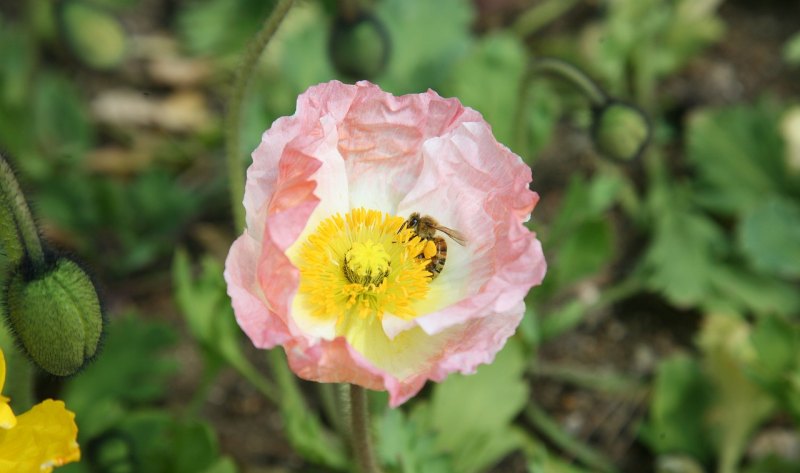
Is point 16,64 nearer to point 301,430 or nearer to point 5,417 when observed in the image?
point 301,430

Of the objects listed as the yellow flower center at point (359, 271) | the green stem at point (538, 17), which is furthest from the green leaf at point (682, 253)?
the yellow flower center at point (359, 271)

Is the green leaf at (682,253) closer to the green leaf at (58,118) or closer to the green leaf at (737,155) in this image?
the green leaf at (737,155)

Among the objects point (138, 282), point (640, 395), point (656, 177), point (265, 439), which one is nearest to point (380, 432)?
point (265, 439)

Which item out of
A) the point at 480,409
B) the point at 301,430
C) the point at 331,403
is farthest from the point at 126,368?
the point at 480,409

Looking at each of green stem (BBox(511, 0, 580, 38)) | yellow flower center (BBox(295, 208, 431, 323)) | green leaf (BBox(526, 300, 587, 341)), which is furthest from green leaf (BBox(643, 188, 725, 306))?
yellow flower center (BBox(295, 208, 431, 323))

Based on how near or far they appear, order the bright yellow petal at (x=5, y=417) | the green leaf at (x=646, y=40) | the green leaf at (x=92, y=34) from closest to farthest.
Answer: the bright yellow petal at (x=5, y=417) → the green leaf at (x=92, y=34) → the green leaf at (x=646, y=40)

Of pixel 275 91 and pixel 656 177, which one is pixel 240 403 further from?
pixel 656 177

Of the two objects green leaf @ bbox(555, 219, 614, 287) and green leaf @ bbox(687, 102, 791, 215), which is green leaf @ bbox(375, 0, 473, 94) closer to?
green leaf @ bbox(555, 219, 614, 287)
